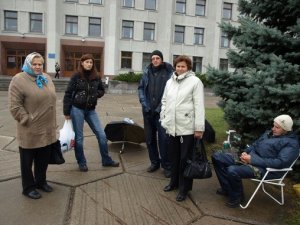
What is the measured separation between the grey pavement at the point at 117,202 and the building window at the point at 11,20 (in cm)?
3015

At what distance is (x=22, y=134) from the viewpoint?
412cm

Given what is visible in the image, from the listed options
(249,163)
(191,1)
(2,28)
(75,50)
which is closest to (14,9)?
(2,28)

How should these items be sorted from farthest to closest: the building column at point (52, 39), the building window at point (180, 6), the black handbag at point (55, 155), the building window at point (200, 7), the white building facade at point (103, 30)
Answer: the building window at point (200, 7), the building window at point (180, 6), the white building facade at point (103, 30), the building column at point (52, 39), the black handbag at point (55, 155)

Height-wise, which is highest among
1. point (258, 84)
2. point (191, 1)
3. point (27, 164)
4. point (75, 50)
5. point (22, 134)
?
point (191, 1)

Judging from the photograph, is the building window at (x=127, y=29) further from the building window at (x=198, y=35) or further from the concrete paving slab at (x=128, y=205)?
the concrete paving slab at (x=128, y=205)

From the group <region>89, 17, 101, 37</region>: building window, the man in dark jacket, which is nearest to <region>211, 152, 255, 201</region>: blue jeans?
the man in dark jacket

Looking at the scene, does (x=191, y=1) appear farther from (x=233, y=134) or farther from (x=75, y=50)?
(x=233, y=134)

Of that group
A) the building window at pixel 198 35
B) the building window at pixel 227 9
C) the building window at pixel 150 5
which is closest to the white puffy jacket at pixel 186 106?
the building window at pixel 150 5

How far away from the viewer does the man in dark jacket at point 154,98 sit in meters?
5.20

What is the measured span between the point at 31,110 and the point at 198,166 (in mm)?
2213

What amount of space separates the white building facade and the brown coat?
2933 centimetres

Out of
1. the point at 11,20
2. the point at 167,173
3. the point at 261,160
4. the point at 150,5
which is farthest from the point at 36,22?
the point at 261,160

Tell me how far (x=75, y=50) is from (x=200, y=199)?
103 ft

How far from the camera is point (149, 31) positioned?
34.4 metres
